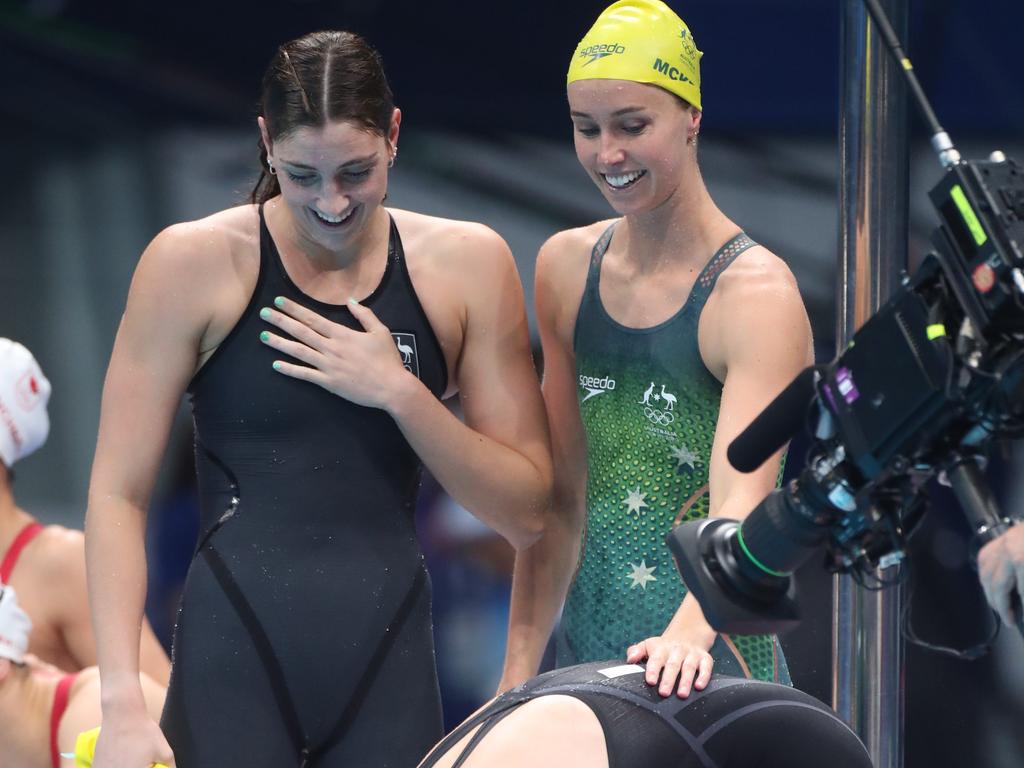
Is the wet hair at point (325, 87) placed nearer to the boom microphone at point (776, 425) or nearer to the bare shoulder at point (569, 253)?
the bare shoulder at point (569, 253)

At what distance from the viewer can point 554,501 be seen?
2.53 m

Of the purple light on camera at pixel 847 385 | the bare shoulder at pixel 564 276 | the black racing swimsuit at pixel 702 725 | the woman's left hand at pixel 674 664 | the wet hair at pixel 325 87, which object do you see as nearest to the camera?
the purple light on camera at pixel 847 385

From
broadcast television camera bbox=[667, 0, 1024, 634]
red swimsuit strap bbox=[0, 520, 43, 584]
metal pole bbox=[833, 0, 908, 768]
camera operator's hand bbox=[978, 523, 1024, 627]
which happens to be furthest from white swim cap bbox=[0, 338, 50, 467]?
camera operator's hand bbox=[978, 523, 1024, 627]

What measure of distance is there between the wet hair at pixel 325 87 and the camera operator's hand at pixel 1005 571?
3.81 ft

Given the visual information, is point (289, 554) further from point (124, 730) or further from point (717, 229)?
point (717, 229)

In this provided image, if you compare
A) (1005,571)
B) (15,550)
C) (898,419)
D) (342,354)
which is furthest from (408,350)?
(15,550)

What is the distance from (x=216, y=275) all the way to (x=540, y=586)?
736 millimetres

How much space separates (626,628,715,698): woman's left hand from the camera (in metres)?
1.75

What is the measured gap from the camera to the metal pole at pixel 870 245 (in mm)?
2332

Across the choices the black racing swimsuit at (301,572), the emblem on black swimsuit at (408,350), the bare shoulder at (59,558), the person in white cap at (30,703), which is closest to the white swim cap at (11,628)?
the person in white cap at (30,703)

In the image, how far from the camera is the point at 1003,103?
3471mm

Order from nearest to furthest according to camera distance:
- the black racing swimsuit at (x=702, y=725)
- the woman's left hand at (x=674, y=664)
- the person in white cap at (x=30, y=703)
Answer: the black racing swimsuit at (x=702, y=725), the woman's left hand at (x=674, y=664), the person in white cap at (x=30, y=703)

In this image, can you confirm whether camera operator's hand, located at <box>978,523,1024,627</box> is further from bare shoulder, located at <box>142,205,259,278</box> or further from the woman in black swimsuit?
bare shoulder, located at <box>142,205,259,278</box>

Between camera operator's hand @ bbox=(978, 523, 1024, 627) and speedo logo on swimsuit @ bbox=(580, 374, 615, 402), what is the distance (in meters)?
1.07
